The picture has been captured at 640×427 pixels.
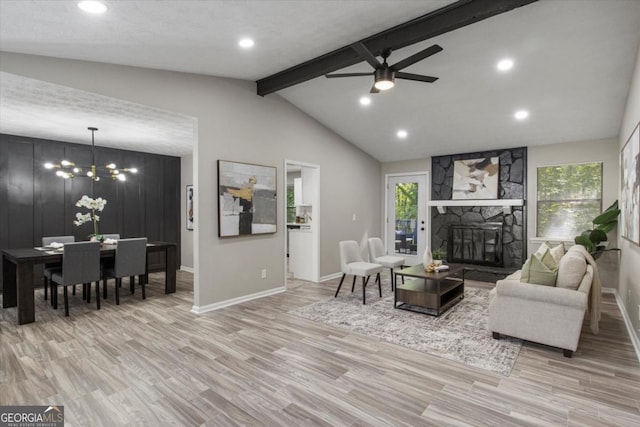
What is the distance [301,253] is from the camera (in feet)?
20.5

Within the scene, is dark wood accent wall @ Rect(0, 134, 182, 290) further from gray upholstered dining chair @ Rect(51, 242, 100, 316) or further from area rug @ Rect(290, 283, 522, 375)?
area rug @ Rect(290, 283, 522, 375)

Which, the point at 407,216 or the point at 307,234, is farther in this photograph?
the point at 407,216

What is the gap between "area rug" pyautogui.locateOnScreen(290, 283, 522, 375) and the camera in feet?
9.86

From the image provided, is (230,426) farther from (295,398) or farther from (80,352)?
(80,352)

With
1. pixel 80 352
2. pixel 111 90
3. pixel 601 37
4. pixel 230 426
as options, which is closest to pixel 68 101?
pixel 111 90

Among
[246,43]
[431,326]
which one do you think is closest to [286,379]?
[431,326]

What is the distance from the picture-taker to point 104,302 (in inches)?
184

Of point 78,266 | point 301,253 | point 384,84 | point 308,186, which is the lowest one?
point 301,253

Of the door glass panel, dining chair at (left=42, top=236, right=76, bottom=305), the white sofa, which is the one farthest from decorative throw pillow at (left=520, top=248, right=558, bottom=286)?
dining chair at (left=42, top=236, right=76, bottom=305)

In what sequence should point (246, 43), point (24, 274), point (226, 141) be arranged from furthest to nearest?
point (226, 141)
point (24, 274)
point (246, 43)

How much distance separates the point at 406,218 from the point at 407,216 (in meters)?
0.05

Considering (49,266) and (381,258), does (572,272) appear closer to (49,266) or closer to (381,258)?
(381,258)

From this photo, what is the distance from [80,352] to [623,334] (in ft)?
17.8

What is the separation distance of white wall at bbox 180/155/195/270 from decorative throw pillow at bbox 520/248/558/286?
6211 mm
